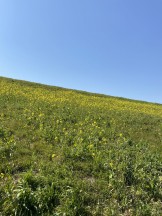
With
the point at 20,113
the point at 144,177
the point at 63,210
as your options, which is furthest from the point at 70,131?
the point at 63,210

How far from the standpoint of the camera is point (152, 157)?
466 inches

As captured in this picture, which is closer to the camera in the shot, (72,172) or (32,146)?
(72,172)

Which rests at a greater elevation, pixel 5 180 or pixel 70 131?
pixel 70 131

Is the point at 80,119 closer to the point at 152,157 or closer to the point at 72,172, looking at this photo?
the point at 152,157

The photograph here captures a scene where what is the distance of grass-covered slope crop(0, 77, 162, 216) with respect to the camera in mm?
7902

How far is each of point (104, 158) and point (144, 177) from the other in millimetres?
1924

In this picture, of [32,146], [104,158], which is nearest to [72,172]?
[104,158]

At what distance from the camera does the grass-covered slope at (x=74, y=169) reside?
25.9 feet

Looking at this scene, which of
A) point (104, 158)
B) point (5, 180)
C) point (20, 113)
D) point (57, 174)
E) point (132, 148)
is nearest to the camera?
point (5, 180)

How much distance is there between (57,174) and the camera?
9.31m

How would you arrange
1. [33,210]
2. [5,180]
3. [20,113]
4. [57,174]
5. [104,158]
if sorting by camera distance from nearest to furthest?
[33,210] → [5,180] → [57,174] → [104,158] → [20,113]

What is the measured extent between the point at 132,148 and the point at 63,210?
6.01 meters

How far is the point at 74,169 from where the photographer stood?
10156mm

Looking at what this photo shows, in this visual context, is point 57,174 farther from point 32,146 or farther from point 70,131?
point 70,131
